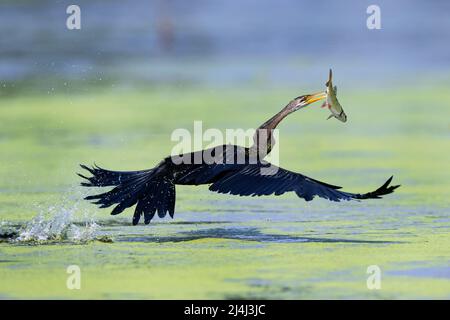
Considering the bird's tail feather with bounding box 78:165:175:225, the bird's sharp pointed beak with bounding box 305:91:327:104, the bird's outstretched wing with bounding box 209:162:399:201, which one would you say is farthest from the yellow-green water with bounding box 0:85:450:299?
the bird's sharp pointed beak with bounding box 305:91:327:104

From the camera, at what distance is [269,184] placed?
28.7ft

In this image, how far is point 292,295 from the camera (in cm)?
736

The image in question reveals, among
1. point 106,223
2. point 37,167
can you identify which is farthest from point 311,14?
point 106,223

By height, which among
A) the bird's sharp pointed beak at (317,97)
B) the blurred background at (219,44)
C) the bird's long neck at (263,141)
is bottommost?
the bird's long neck at (263,141)

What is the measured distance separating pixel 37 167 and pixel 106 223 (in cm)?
201

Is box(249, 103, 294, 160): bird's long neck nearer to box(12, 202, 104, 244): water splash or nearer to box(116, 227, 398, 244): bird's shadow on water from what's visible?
box(116, 227, 398, 244): bird's shadow on water

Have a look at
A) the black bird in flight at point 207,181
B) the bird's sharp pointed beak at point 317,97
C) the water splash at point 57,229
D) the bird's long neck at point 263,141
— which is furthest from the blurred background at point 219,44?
the black bird in flight at point 207,181

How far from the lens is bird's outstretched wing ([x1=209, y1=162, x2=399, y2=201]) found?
337 inches

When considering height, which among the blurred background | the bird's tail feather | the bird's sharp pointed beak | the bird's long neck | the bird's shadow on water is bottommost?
the bird's shadow on water

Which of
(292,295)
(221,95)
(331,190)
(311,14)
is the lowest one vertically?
(292,295)

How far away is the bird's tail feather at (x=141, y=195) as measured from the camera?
8.78 m

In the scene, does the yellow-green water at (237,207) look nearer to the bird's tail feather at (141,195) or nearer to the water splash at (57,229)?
the water splash at (57,229)

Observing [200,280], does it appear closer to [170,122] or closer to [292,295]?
[292,295]

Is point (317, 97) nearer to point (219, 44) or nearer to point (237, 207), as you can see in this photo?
point (237, 207)
